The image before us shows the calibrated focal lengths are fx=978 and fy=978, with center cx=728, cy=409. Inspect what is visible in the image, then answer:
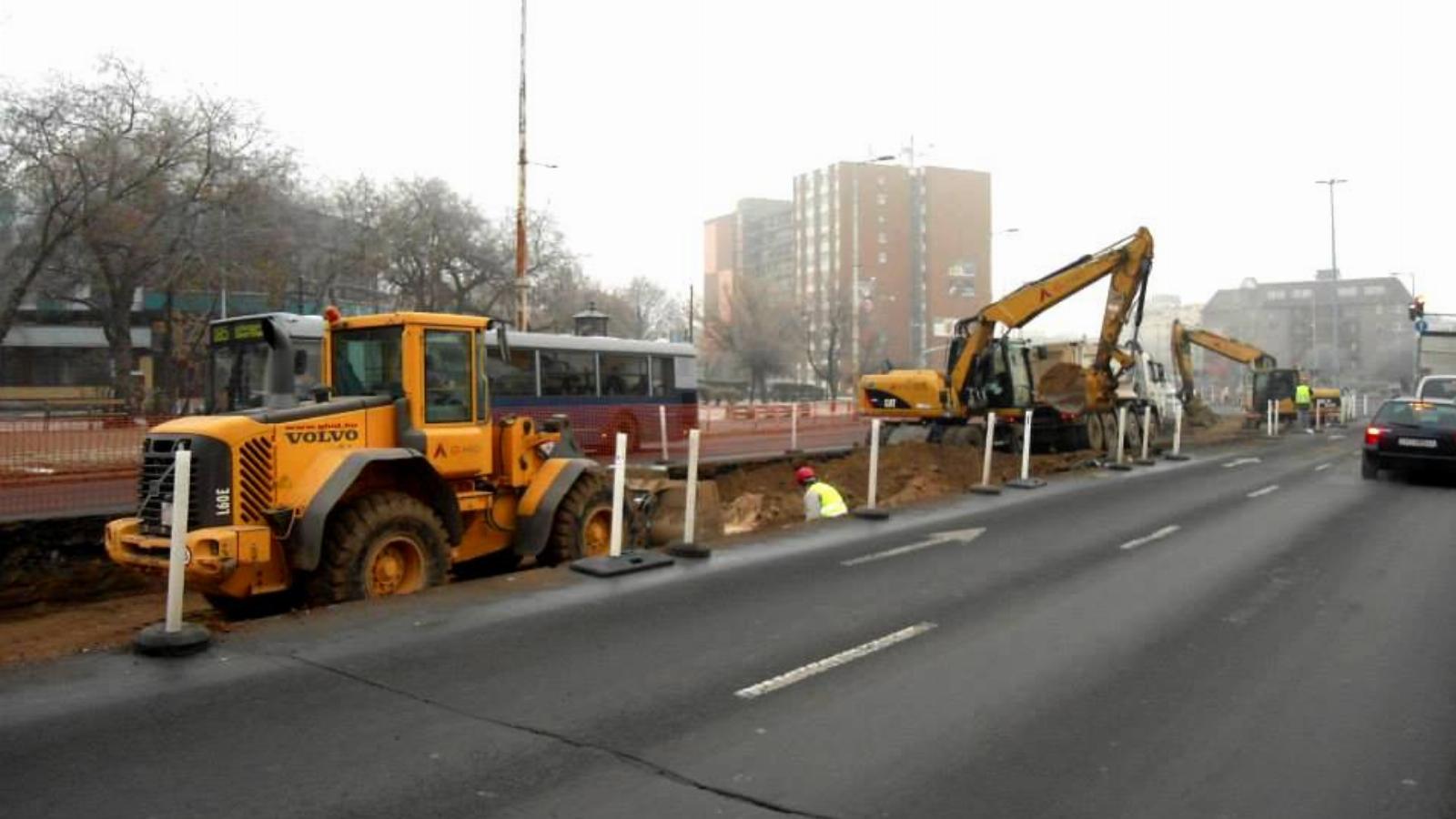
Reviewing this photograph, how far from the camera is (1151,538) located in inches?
439

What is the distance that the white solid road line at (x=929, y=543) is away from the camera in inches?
387

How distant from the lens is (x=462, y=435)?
28.9 ft

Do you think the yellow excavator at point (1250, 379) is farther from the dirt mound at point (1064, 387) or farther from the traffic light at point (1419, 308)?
the dirt mound at point (1064, 387)

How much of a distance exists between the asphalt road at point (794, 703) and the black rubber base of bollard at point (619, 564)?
0.21 meters

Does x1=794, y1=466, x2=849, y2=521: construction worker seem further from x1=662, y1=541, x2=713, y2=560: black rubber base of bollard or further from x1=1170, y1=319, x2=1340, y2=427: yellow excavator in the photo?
x1=1170, y1=319, x2=1340, y2=427: yellow excavator

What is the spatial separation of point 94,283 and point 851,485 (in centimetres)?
2663

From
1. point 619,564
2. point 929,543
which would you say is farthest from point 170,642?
point 929,543

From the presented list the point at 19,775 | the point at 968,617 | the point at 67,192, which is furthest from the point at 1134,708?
the point at 67,192

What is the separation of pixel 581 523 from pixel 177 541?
422 centimetres

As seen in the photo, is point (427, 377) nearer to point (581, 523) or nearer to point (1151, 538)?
point (581, 523)

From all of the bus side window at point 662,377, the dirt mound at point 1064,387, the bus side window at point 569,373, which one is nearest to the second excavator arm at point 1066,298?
the dirt mound at point 1064,387

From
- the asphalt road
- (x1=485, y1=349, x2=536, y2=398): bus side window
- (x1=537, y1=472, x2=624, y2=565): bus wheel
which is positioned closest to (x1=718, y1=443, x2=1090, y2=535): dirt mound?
(x1=485, y1=349, x2=536, y2=398): bus side window

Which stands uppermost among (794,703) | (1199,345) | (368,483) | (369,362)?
(1199,345)

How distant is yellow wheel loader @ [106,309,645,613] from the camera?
7.21 meters
